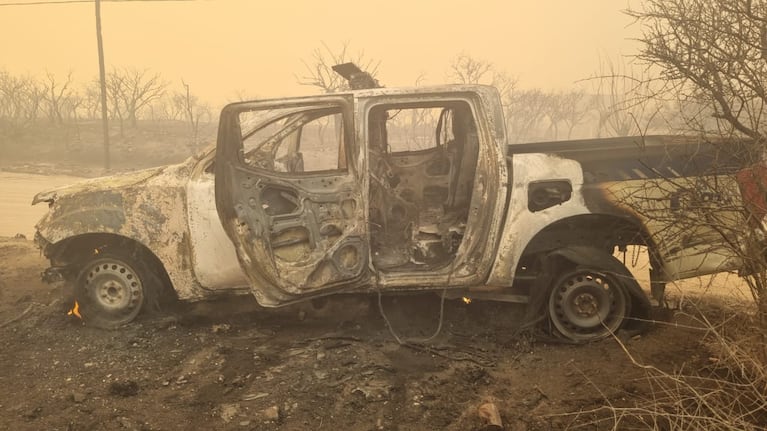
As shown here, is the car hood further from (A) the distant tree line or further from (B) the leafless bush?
(A) the distant tree line

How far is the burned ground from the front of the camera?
308 centimetres

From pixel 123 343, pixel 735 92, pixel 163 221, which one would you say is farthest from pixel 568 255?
pixel 123 343

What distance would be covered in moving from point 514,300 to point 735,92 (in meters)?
2.05

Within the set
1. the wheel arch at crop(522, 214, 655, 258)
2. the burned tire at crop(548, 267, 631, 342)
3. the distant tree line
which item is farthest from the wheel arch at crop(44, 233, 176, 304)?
the distant tree line

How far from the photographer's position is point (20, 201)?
41.3 ft

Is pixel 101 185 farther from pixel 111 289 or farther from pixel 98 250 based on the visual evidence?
pixel 111 289

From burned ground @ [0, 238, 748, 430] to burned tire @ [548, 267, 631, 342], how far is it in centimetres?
14

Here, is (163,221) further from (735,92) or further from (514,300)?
(735,92)

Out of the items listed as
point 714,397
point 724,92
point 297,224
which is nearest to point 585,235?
point 724,92

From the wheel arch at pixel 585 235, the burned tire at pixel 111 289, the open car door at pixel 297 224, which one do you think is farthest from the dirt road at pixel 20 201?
the wheel arch at pixel 585 235

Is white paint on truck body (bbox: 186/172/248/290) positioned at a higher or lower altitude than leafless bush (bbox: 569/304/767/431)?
higher

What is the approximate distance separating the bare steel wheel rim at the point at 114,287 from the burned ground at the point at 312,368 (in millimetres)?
187

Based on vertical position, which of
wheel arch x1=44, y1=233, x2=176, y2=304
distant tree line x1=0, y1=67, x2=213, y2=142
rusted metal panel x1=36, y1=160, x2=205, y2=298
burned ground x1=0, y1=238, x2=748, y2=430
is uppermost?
distant tree line x1=0, y1=67, x2=213, y2=142

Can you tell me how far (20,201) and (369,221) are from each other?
39.9 ft
